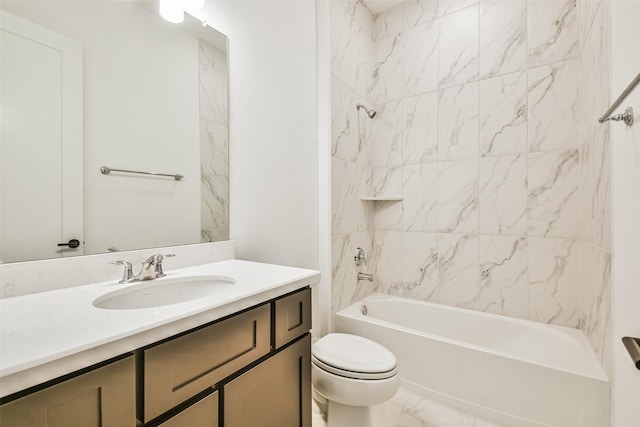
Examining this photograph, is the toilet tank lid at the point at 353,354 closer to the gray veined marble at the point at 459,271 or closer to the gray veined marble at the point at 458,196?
the gray veined marble at the point at 459,271

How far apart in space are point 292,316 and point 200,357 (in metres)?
0.36

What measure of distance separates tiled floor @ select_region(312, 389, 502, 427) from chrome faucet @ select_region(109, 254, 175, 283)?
45.4 inches

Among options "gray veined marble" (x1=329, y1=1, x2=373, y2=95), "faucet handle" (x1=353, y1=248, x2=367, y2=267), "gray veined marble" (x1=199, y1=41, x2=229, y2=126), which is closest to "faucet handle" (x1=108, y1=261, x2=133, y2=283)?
"gray veined marble" (x1=199, y1=41, x2=229, y2=126)

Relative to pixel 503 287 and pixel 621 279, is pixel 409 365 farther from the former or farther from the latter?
pixel 621 279

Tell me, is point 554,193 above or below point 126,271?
above

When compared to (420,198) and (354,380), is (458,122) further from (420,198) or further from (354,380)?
(354,380)

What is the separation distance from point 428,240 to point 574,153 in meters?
1.01

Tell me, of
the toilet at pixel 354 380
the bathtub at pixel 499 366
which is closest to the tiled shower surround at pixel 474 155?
the bathtub at pixel 499 366

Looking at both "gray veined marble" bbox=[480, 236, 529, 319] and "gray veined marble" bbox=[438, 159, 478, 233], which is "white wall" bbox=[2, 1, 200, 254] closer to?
"gray veined marble" bbox=[438, 159, 478, 233]

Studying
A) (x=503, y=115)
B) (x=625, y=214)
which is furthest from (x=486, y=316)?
(x=503, y=115)

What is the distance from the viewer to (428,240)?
214 centimetres

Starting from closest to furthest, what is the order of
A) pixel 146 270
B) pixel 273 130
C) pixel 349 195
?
pixel 146 270
pixel 273 130
pixel 349 195

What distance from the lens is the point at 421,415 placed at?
5.01ft

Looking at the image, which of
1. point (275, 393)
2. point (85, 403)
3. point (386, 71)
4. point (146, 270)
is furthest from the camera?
point (386, 71)
